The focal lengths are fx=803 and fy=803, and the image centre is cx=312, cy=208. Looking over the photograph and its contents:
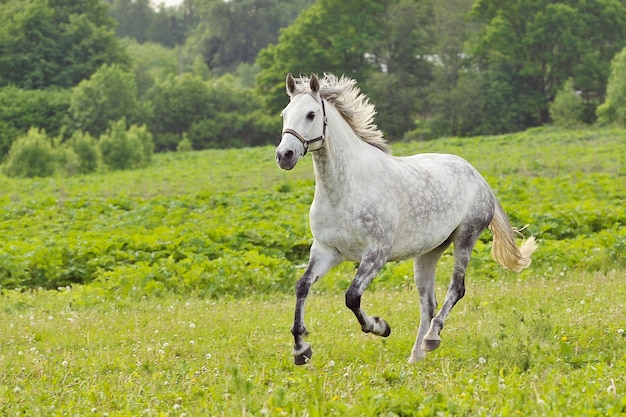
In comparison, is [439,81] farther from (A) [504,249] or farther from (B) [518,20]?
(A) [504,249]

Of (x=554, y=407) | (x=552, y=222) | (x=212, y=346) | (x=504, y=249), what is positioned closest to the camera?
(x=554, y=407)

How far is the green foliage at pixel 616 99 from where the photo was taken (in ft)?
185

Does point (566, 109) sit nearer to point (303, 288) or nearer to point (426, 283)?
point (426, 283)

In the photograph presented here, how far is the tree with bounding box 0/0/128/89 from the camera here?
7175 centimetres

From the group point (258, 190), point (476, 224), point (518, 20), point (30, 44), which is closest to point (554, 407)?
point (476, 224)

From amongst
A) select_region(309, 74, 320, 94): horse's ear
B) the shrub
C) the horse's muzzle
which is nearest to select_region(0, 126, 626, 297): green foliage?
select_region(309, 74, 320, 94): horse's ear

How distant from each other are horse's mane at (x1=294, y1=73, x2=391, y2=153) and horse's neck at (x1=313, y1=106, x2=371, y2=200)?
7.4 inches

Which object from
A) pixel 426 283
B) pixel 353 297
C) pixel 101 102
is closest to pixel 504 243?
pixel 426 283

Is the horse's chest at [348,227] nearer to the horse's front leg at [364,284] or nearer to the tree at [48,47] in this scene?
the horse's front leg at [364,284]

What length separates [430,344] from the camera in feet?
25.1

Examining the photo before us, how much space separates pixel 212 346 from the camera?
27.7 feet

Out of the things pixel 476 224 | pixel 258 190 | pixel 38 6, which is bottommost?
pixel 258 190

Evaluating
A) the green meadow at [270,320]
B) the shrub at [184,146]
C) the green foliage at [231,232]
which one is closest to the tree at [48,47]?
the shrub at [184,146]

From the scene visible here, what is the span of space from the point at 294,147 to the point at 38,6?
241ft
